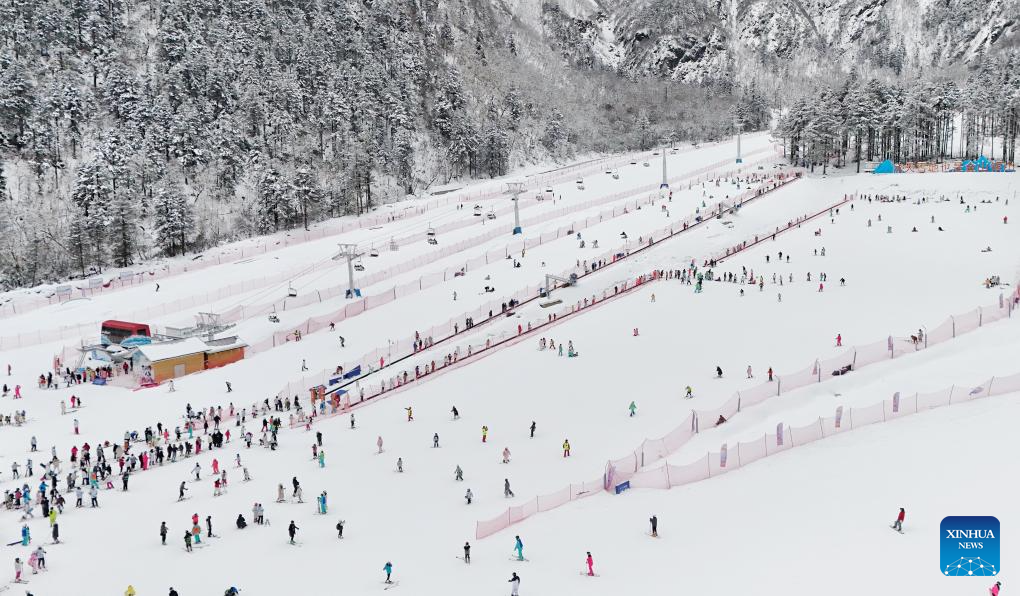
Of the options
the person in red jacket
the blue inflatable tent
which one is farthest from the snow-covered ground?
the blue inflatable tent

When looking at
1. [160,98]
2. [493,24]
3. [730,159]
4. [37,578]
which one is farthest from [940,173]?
[493,24]

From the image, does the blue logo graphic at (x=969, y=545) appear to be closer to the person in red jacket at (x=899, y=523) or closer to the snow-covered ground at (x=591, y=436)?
the snow-covered ground at (x=591, y=436)

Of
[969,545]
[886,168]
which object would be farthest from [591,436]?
[886,168]

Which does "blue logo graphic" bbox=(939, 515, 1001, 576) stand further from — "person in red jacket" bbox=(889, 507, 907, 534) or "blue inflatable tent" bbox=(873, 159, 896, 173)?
"blue inflatable tent" bbox=(873, 159, 896, 173)

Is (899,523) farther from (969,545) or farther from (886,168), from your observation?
(886,168)

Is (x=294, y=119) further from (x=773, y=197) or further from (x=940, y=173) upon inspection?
(x=940, y=173)

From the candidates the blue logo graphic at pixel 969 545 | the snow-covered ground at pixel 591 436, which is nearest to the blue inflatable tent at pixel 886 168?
the snow-covered ground at pixel 591 436
